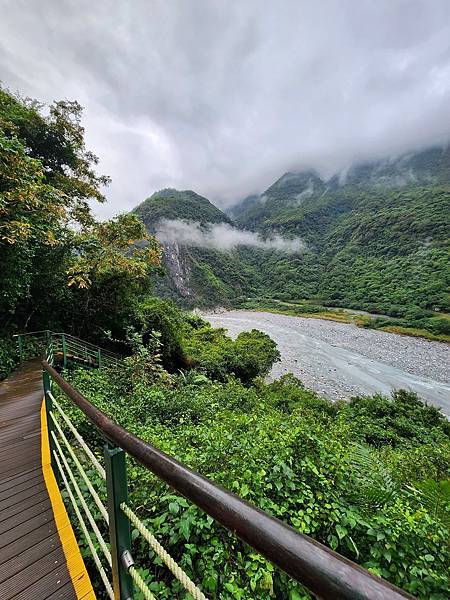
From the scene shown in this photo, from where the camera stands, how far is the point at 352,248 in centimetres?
8975

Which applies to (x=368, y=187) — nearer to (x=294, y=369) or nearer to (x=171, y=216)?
(x=171, y=216)

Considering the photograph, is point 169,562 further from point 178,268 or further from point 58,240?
point 178,268

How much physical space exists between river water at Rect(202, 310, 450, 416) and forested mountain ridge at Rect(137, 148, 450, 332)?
1232cm

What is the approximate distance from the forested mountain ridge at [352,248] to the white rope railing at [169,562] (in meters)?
49.0

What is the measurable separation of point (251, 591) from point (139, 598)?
0.75 metres

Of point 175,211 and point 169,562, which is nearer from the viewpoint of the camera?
point 169,562

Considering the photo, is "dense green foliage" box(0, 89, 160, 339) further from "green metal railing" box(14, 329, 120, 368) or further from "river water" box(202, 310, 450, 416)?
"river water" box(202, 310, 450, 416)

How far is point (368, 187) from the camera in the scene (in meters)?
140

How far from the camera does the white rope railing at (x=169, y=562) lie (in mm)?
671

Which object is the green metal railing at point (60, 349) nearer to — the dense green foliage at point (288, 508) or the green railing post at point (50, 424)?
the dense green foliage at point (288, 508)

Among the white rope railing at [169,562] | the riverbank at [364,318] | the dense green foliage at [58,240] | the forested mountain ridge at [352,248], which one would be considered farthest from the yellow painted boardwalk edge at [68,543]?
the forested mountain ridge at [352,248]

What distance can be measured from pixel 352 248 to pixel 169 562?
99342mm

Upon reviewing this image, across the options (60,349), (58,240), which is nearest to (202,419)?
(60,349)

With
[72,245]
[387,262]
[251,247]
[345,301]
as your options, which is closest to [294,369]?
[72,245]
